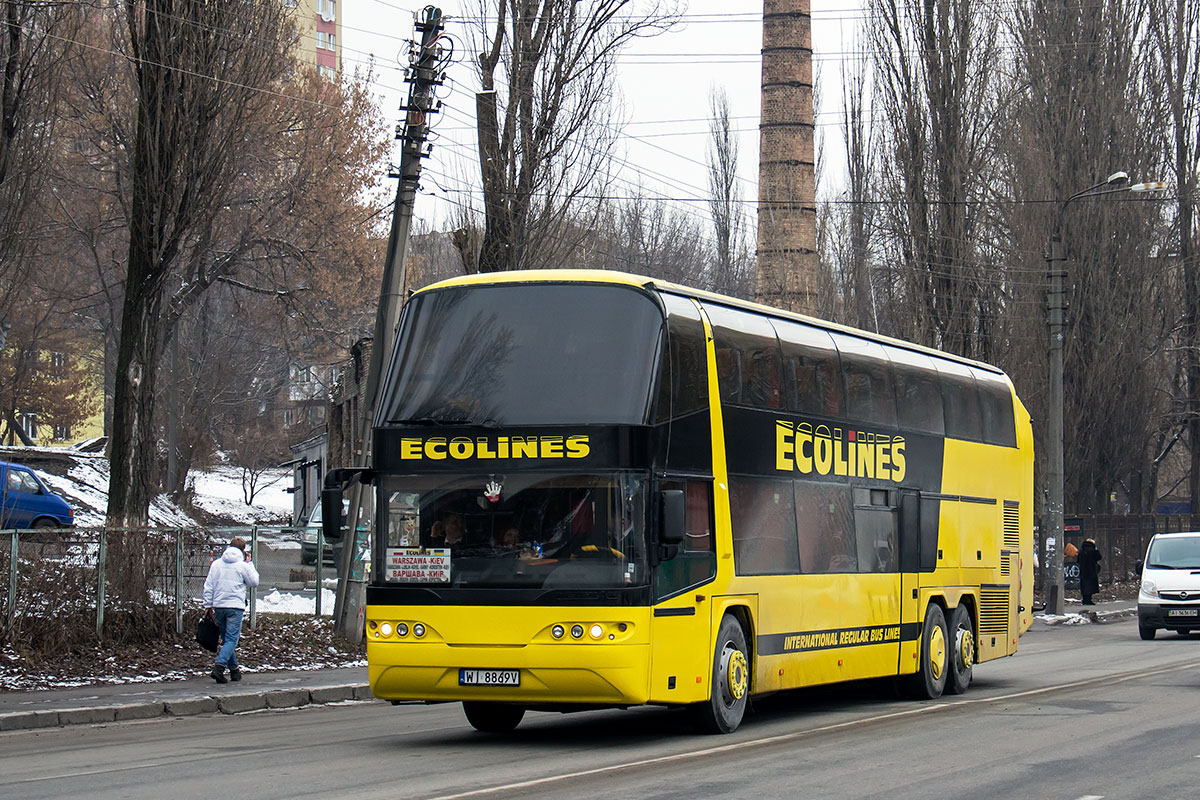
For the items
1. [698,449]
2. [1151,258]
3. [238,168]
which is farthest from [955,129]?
[698,449]

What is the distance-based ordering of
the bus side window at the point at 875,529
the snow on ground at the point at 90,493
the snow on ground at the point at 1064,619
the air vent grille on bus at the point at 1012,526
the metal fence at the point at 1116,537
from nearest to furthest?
the bus side window at the point at 875,529, the air vent grille on bus at the point at 1012,526, the snow on ground at the point at 1064,619, the metal fence at the point at 1116,537, the snow on ground at the point at 90,493

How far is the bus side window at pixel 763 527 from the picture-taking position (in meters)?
13.2

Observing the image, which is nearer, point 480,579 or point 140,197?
point 480,579

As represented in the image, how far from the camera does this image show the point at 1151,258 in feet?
142

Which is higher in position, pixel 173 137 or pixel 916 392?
pixel 173 137

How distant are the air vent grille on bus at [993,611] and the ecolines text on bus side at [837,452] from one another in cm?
317

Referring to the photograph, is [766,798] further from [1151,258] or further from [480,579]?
[1151,258]

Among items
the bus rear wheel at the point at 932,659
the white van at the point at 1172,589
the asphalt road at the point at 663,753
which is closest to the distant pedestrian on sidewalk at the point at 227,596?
the asphalt road at the point at 663,753

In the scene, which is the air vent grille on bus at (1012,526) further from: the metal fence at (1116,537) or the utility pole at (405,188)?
the metal fence at (1116,537)

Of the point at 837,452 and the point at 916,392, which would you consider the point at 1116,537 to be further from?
the point at 837,452

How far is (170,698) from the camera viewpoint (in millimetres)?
16234

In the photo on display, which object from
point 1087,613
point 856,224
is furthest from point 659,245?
point 1087,613

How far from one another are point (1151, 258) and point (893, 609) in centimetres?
3037

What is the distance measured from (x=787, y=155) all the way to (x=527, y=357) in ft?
77.1
